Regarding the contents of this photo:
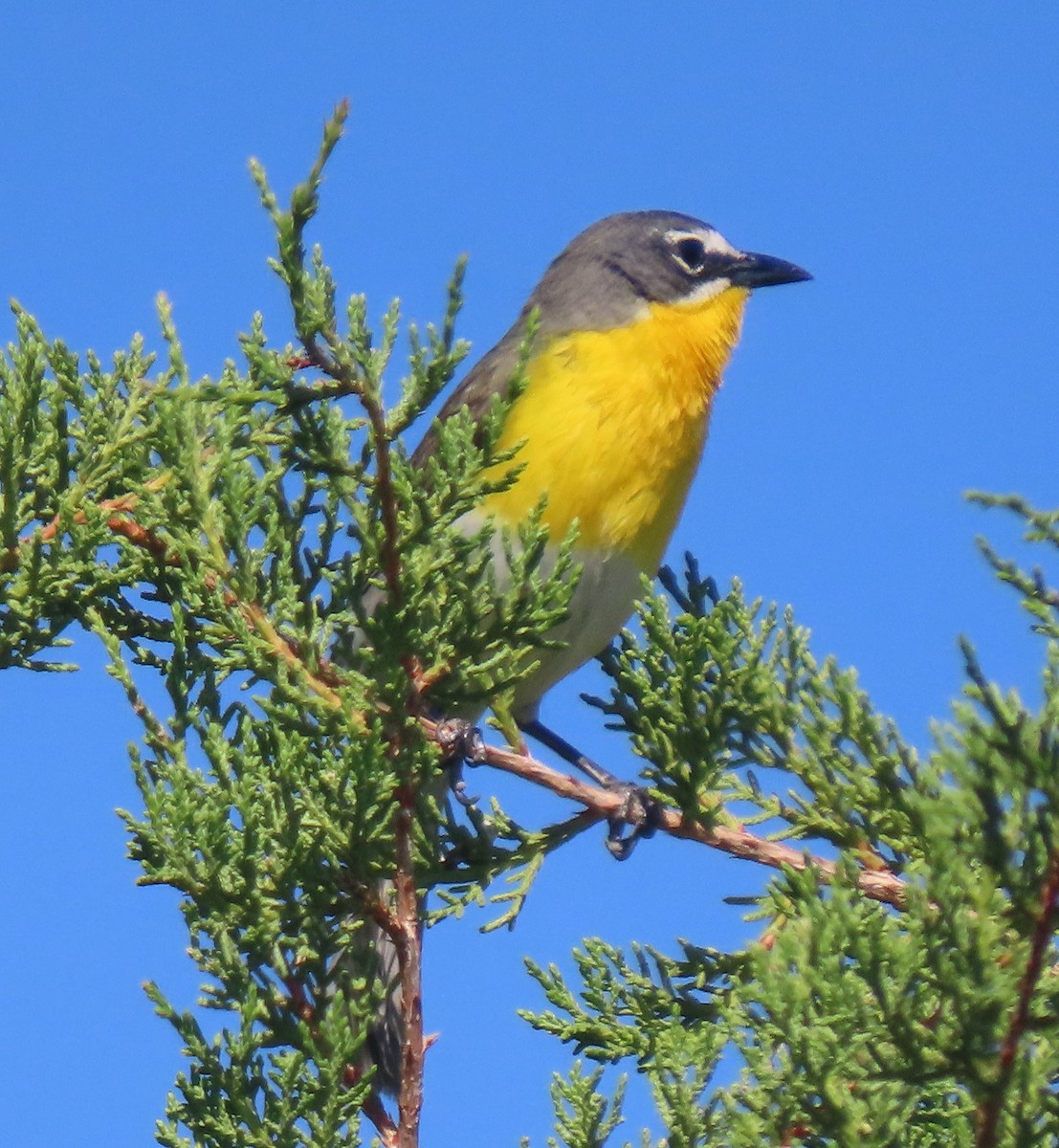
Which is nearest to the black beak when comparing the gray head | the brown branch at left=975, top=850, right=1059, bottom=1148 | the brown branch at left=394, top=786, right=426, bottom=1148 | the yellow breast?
the gray head

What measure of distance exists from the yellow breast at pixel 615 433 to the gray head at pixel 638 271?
0.87 ft

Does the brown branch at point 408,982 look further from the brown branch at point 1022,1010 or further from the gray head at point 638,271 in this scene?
the gray head at point 638,271

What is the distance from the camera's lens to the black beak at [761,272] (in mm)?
6684

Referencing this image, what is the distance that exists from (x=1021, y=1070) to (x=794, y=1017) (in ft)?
1.10

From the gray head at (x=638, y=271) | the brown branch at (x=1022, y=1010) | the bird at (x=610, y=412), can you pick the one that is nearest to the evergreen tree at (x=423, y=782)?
the brown branch at (x=1022, y=1010)

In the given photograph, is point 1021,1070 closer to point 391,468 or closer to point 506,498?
point 391,468

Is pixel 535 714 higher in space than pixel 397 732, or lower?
higher

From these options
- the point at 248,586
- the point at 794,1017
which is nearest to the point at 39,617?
the point at 248,586

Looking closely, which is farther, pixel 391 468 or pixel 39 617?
pixel 39 617

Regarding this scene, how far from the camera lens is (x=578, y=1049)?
3.53 m

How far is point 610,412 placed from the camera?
537 centimetres

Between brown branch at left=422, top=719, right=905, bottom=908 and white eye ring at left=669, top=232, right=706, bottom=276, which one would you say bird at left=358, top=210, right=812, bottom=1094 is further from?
brown branch at left=422, top=719, right=905, bottom=908

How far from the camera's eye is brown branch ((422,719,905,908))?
11.1ft

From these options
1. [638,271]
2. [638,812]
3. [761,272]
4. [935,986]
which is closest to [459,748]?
[638,812]
